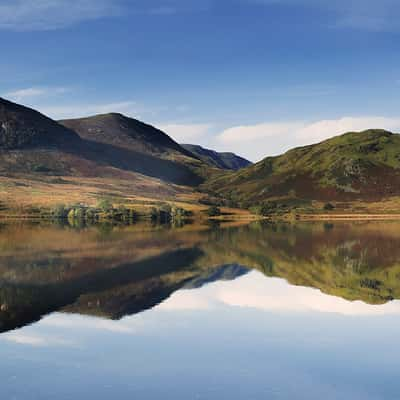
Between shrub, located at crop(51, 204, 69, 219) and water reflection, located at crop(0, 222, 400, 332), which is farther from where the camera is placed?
shrub, located at crop(51, 204, 69, 219)

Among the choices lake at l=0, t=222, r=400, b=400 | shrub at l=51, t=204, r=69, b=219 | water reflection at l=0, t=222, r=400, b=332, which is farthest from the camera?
shrub at l=51, t=204, r=69, b=219

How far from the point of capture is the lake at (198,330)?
20.9 metres

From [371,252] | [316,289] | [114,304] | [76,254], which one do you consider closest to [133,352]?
[114,304]

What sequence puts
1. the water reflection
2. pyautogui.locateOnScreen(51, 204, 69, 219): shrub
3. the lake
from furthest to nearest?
pyautogui.locateOnScreen(51, 204, 69, 219): shrub < the water reflection < the lake

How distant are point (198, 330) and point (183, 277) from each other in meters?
21.7

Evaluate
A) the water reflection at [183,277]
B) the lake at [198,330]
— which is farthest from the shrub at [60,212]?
the lake at [198,330]

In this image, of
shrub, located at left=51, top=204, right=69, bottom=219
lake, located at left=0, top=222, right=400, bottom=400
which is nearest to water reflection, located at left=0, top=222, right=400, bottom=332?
lake, located at left=0, top=222, right=400, bottom=400

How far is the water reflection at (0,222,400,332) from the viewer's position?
38.0 metres

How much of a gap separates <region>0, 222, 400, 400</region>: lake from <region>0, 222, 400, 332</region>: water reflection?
0.17 metres

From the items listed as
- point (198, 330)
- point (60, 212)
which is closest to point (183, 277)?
point (198, 330)

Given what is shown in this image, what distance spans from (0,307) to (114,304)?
7447 mm

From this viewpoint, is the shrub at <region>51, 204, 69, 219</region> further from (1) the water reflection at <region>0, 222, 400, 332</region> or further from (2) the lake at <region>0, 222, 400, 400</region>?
(2) the lake at <region>0, 222, 400, 400</region>

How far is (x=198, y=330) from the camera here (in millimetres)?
30469

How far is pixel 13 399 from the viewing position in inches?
747
